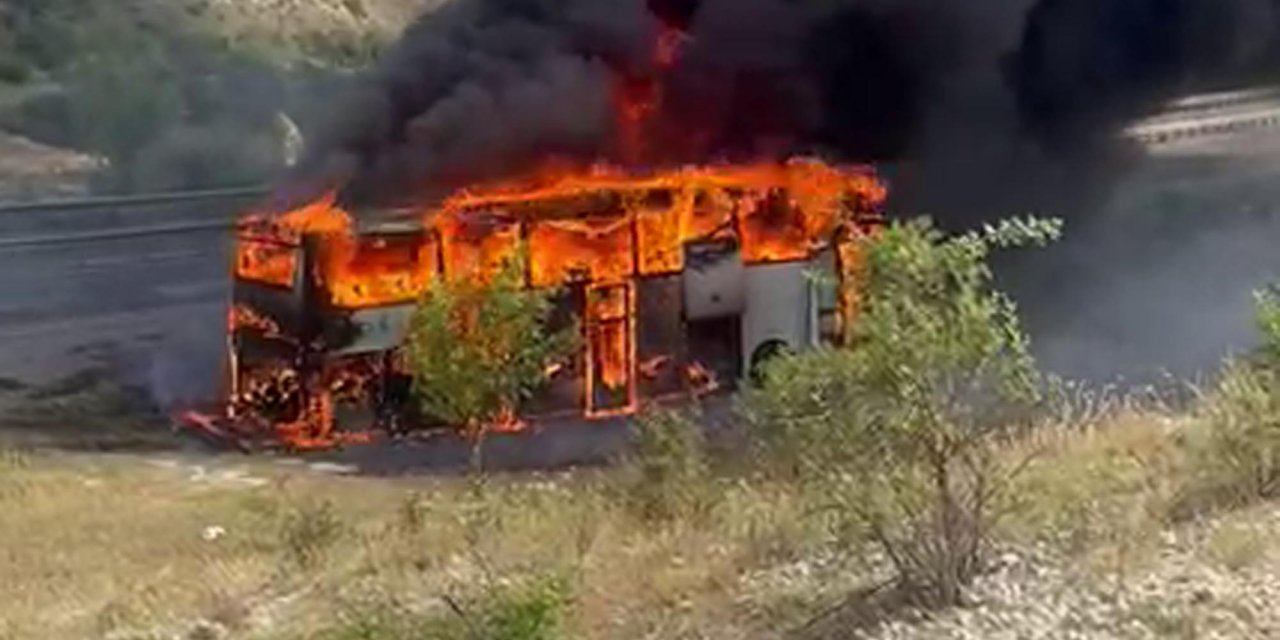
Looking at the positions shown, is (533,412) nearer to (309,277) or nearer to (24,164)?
(309,277)

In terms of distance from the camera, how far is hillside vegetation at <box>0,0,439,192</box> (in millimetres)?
40875

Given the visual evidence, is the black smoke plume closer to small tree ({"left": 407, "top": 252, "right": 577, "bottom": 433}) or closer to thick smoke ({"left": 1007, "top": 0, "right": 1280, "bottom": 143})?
thick smoke ({"left": 1007, "top": 0, "right": 1280, "bottom": 143})

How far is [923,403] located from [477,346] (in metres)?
3.84

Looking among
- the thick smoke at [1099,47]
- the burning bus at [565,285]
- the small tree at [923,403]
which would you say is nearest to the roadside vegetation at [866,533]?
the small tree at [923,403]

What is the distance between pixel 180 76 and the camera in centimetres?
4928

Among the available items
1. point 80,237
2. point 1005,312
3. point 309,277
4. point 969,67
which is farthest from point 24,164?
point 1005,312

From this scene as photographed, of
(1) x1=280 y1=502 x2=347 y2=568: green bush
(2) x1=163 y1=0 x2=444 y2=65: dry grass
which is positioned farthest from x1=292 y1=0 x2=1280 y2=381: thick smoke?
(2) x1=163 y1=0 x2=444 y2=65: dry grass

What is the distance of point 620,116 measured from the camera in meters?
24.9

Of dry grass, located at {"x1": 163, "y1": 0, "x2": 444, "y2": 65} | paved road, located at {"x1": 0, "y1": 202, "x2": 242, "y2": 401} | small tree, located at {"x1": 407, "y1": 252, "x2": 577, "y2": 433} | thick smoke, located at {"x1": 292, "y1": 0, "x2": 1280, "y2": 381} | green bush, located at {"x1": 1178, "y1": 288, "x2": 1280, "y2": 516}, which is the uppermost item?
dry grass, located at {"x1": 163, "y1": 0, "x2": 444, "y2": 65}

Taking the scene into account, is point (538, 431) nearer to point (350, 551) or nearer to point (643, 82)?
point (350, 551)

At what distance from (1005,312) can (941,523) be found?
1.03m

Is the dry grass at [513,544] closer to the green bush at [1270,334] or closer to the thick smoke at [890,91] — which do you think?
the green bush at [1270,334]

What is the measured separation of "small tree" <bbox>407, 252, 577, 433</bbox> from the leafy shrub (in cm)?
103

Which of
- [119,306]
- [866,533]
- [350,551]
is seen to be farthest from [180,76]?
[866,533]
